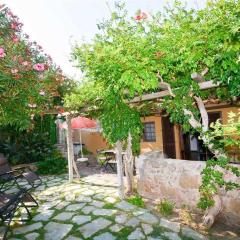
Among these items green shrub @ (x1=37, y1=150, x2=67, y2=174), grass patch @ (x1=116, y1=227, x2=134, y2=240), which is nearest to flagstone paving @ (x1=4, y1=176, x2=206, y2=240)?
grass patch @ (x1=116, y1=227, x2=134, y2=240)

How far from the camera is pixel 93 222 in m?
5.43

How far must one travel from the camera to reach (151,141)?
13117 mm

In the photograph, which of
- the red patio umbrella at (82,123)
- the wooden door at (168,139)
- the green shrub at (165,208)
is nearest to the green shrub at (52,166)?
the red patio umbrella at (82,123)

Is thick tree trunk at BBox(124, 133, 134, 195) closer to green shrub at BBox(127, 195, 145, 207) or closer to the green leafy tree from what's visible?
green shrub at BBox(127, 195, 145, 207)

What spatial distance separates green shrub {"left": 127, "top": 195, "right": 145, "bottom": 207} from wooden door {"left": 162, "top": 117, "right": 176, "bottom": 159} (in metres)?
5.98

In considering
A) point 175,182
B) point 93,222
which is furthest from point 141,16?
point 93,222

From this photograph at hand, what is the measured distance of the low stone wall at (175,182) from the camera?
17.0 ft

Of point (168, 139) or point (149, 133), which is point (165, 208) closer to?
point (168, 139)

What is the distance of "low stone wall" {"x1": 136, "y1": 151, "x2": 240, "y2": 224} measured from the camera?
5.19m

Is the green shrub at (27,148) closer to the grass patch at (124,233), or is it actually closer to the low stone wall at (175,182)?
the low stone wall at (175,182)

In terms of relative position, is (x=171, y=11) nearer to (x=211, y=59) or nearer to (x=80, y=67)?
(x=211, y=59)

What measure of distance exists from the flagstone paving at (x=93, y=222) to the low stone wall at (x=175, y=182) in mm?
770

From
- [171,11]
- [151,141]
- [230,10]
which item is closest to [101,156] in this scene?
[151,141]

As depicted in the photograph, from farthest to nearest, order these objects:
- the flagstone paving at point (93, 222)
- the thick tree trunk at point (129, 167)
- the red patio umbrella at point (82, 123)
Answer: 1. the red patio umbrella at point (82, 123)
2. the thick tree trunk at point (129, 167)
3. the flagstone paving at point (93, 222)
